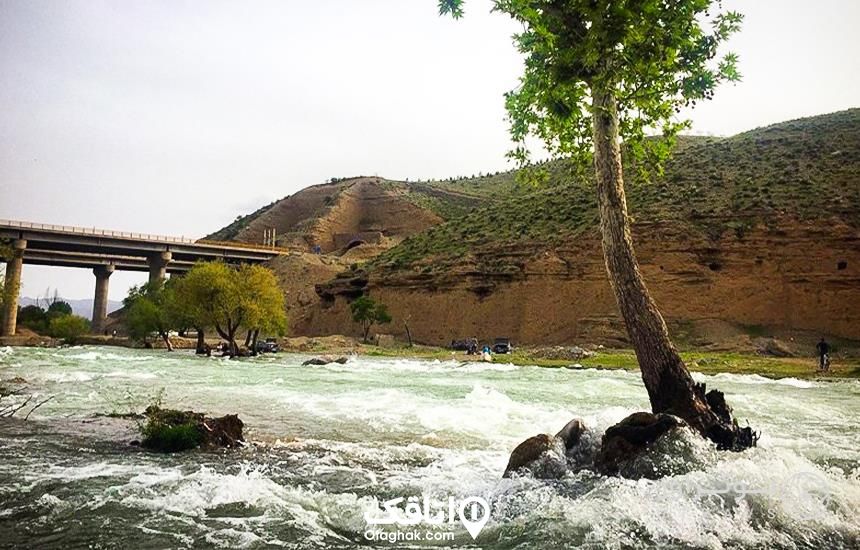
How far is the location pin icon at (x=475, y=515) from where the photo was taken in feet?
20.0

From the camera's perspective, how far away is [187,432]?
10.1 m

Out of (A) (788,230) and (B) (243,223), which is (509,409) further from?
(B) (243,223)

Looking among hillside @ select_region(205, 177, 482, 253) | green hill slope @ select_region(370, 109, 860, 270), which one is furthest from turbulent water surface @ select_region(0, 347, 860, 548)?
hillside @ select_region(205, 177, 482, 253)

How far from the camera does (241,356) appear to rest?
43.3 metres

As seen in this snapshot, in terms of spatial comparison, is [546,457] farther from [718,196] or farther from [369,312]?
[718,196]

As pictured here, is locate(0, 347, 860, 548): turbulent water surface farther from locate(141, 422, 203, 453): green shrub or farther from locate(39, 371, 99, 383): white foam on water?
locate(39, 371, 99, 383): white foam on water

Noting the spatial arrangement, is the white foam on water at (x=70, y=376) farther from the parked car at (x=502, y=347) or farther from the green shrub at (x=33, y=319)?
the green shrub at (x=33, y=319)

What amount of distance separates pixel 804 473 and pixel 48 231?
80.5 metres

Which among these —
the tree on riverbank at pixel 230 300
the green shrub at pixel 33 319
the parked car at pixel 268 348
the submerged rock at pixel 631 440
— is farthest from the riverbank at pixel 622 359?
the green shrub at pixel 33 319

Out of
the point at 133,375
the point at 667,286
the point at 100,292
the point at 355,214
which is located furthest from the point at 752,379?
the point at 355,214

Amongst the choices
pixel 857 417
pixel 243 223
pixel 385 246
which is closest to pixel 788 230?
pixel 857 417

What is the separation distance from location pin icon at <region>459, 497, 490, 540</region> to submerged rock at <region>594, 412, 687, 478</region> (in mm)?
2108

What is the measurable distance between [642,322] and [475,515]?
15.0 feet

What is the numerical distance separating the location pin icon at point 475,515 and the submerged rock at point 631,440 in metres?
2.11
